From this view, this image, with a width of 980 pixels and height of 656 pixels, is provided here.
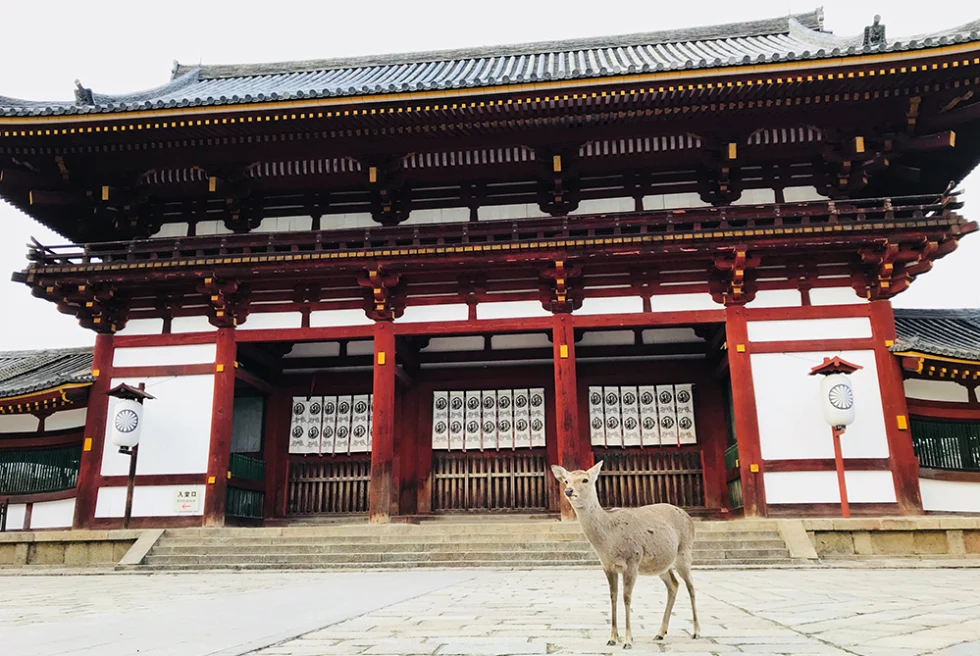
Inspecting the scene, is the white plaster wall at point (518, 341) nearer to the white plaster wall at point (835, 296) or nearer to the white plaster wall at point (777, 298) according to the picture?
the white plaster wall at point (777, 298)

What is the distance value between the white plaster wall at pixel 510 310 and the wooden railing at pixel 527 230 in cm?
127

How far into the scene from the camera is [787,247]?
1238cm

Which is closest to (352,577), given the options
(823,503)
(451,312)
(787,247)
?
(451,312)

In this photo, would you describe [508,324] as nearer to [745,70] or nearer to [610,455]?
[610,455]

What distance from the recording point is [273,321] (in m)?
14.0

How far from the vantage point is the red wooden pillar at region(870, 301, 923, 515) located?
38.1 feet

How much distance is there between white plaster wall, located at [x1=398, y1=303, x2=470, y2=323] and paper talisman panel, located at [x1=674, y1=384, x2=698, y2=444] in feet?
16.8

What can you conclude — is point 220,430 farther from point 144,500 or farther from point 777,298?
point 777,298

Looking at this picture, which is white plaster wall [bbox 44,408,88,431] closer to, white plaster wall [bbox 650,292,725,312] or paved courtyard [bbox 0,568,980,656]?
paved courtyard [bbox 0,568,980,656]

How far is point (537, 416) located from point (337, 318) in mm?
4858

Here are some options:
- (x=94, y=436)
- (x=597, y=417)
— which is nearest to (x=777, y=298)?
(x=597, y=417)

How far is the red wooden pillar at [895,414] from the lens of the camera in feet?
38.1

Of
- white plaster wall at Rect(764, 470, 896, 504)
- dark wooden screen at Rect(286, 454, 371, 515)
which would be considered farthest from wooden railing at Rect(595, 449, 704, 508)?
dark wooden screen at Rect(286, 454, 371, 515)

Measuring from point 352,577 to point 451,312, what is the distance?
5.82 meters
